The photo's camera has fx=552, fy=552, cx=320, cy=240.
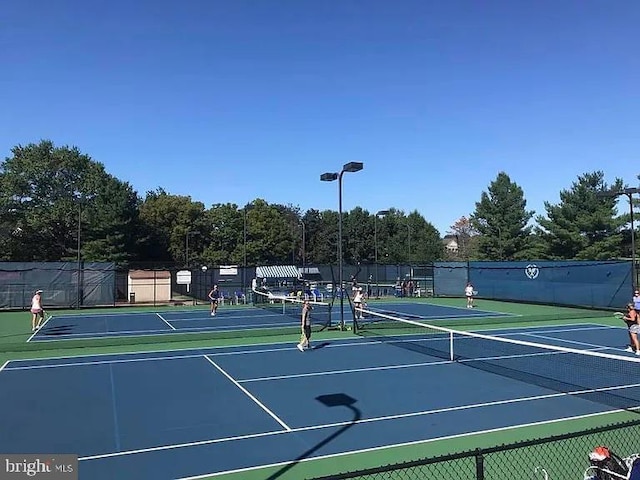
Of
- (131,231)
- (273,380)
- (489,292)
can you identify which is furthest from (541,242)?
(273,380)

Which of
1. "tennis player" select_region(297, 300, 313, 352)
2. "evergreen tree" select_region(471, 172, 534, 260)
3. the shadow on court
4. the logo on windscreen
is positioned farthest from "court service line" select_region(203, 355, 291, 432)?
"evergreen tree" select_region(471, 172, 534, 260)

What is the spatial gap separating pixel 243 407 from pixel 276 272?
33.2 metres

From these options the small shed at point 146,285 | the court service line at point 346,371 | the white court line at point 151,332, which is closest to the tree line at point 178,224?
the small shed at point 146,285

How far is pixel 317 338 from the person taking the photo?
2048 cm

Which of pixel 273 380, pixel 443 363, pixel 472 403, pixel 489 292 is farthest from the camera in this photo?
pixel 489 292

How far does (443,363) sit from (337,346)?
4306 millimetres

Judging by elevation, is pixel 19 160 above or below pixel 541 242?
above

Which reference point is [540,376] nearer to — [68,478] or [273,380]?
[273,380]

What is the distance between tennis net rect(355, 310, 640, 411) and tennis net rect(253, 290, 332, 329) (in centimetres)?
308

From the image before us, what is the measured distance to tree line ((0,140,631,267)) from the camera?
5138cm

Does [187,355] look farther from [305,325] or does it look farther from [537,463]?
[537,463]

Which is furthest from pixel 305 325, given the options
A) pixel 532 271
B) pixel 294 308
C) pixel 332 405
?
pixel 532 271

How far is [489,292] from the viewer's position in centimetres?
4006

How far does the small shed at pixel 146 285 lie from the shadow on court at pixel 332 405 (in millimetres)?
30666
